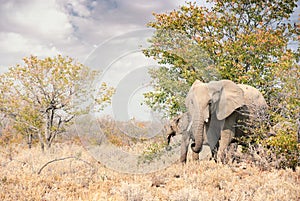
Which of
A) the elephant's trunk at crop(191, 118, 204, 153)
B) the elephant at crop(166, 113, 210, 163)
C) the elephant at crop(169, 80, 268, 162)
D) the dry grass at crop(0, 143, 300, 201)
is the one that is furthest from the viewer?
the elephant at crop(166, 113, 210, 163)

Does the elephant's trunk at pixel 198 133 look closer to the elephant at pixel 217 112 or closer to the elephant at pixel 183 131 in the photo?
the elephant at pixel 217 112

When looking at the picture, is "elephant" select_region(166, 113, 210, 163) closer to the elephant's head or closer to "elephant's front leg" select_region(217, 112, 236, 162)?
the elephant's head

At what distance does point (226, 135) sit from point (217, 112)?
61cm

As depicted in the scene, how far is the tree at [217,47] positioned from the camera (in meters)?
12.0

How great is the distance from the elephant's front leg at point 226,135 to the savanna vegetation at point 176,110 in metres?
0.18

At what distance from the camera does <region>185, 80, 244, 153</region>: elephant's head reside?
8.68 metres

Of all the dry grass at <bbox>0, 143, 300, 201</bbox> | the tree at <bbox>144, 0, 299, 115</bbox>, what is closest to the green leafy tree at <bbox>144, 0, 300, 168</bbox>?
the tree at <bbox>144, 0, 299, 115</bbox>

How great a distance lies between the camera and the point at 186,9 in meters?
13.8

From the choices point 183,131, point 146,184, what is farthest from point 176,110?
point 146,184

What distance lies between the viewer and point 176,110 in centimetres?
1181

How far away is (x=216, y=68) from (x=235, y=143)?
3835 millimetres

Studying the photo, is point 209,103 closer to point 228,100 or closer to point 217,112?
point 217,112

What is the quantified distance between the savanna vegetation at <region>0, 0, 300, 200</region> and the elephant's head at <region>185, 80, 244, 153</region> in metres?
0.63

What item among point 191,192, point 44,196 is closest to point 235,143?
point 191,192
